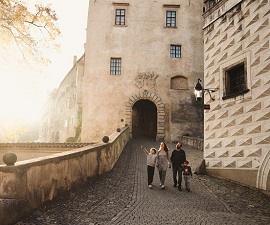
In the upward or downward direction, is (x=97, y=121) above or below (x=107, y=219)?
above

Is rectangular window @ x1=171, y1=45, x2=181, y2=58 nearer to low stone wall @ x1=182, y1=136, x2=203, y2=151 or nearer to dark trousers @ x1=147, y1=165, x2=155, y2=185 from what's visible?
low stone wall @ x1=182, y1=136, x2=203, y2=151

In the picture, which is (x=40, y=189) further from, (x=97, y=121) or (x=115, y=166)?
(x=97, y=121)

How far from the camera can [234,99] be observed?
9609 millimetres

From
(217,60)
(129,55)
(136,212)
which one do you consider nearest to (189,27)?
(129,55)

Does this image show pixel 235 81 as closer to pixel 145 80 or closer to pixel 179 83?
pixel 145 80

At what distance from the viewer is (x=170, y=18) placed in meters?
25.3

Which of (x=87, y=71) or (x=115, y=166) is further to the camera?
(x=87, y=71)

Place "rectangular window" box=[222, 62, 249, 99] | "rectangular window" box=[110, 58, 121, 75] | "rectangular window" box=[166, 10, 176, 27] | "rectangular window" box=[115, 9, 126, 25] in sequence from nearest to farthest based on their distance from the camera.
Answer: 1. "rectangular window" box=[222, 62, 249, 99]
2. "rectangular window" box=[110, 58, 121, 75]
3. "rectangular window" box=[115, 9, 126, 25]
4. "rectangular window" box=[166, 10, 176, 27]

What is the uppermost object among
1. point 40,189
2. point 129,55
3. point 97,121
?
point 129,55

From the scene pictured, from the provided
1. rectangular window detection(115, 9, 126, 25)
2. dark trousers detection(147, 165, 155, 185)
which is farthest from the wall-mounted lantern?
rectangular window detection(115, 9, 126, 25)

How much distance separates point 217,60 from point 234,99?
204cm

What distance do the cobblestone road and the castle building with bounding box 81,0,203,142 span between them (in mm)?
14605

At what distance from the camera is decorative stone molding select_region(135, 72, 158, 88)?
24.0 m

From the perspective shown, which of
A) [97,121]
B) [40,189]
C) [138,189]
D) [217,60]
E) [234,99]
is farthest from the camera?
[97,121]
